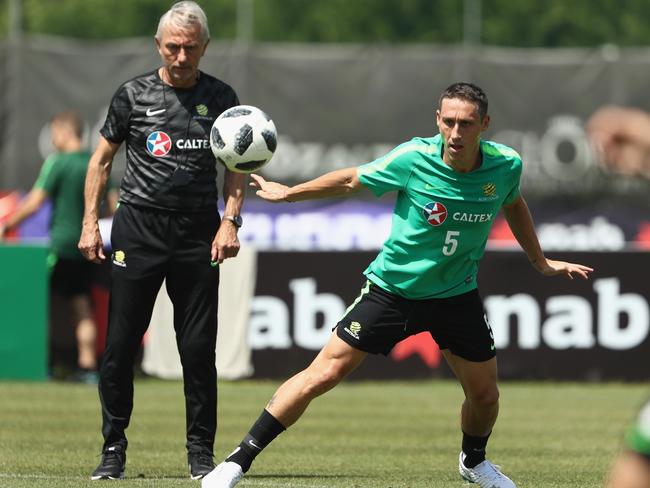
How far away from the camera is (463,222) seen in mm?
7926

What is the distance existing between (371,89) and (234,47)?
2.20 m

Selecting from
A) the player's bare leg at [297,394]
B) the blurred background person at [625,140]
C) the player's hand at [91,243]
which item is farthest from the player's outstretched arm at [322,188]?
the blurred background person at [625,140]

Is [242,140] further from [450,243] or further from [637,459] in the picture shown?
[637,459]

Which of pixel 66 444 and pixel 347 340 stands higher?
pixel 347 340

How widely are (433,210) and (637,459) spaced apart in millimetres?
2722

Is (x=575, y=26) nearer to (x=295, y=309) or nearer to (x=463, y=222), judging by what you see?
(x=295, y=309)

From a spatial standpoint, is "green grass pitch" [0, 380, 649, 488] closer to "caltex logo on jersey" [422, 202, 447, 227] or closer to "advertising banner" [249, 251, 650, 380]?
"advertising banner" [249, 251, 650, 380]

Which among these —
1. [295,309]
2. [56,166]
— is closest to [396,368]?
[295,309]

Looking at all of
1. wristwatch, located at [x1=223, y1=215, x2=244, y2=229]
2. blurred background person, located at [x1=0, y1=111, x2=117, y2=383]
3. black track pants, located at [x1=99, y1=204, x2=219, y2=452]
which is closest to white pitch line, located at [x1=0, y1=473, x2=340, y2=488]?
black track pants, located at [x1=99, y1=204, x2=219, y2=452]

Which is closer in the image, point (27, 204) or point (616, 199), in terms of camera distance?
point (27, 204)

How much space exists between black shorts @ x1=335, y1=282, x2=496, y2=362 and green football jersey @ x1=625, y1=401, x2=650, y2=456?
8.34 feet

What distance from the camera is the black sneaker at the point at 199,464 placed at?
28.5 feet

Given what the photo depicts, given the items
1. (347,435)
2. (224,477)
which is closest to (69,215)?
(347,435)

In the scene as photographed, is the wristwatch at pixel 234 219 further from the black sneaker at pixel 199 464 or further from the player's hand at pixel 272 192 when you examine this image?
the black sneaker at pixel 199 464
